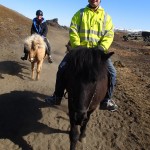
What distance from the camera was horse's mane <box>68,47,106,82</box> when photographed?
5398 millimetres

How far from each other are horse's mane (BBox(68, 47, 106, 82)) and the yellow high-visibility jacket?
0.85 m

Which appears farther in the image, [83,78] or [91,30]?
[91,30]

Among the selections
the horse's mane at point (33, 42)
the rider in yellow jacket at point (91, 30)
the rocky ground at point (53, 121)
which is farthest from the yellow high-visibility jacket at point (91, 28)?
the horse's mane at point (33, 42)

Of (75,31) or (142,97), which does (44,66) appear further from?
(75,31)

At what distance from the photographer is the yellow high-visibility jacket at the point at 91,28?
6.52 metres

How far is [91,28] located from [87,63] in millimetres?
1338

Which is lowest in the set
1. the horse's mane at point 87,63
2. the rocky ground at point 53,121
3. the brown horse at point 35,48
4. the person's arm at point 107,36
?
the rocky ground at point 53,121

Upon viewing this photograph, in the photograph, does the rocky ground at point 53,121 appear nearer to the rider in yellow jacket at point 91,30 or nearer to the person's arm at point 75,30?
the rider in yellow jacket at point 91,30

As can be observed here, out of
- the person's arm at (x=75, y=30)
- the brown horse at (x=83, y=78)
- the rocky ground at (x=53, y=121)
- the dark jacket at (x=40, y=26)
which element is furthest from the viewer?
the dark jacket at (x=40, y=26)

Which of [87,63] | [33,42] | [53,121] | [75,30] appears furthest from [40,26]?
[87,63]

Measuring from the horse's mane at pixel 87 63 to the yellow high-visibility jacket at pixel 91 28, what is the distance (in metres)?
0.85

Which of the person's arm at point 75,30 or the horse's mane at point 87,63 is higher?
the person's arm at point 75,30

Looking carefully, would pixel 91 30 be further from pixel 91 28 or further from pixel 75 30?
pixel 75 30

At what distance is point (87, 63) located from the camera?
17.8ft
